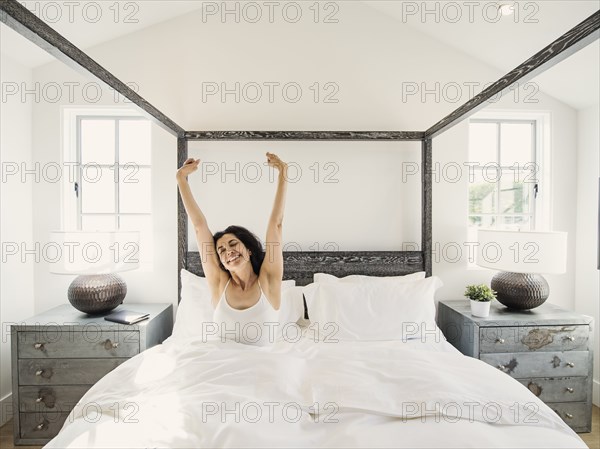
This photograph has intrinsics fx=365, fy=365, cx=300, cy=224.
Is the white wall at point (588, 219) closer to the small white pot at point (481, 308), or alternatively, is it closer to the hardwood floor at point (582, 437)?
the hardwood floor at point (582, 437)

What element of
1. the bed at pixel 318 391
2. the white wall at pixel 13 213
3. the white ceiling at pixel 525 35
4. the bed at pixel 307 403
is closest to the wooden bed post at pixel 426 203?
the bed at pixel 318 391

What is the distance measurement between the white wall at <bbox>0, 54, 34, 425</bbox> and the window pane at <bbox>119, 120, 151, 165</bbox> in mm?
648

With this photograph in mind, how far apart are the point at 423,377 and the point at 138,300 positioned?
7.36 feet

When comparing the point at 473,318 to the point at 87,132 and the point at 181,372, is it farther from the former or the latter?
the point at 87,132

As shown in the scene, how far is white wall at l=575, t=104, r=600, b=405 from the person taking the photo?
2.79m

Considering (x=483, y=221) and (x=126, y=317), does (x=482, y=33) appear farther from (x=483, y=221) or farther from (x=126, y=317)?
(x=126, y=317)

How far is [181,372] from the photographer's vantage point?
1.55 m

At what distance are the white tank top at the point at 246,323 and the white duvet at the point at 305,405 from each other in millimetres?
193

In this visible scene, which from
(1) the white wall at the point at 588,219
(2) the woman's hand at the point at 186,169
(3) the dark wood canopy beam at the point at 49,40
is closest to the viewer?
(3) the dark wood canopy beam at the point at 49,40

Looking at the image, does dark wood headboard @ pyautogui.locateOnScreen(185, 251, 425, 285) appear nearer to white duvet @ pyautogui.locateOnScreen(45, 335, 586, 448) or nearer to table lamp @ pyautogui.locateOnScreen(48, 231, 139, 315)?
table lamp @ pyautogui.locateOnScreen(48, 231, 139, 315)

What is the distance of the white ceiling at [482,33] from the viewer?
7.47ft

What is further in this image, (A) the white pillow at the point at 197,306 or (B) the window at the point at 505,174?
(B) the window at the point at 505,174

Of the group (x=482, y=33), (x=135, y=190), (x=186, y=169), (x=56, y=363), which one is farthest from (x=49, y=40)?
(x=482, y=33)

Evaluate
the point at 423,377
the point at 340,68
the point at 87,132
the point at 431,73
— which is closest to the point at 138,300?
the point at 87,132
